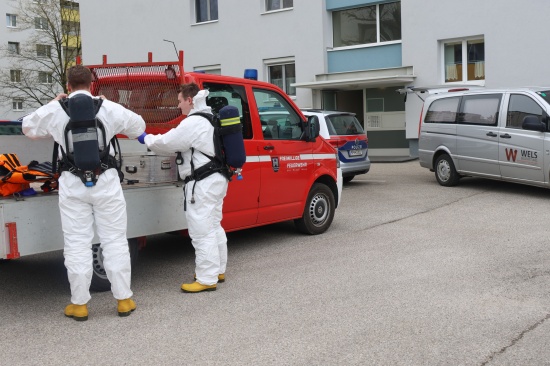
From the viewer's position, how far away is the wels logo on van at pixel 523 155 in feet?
37.4

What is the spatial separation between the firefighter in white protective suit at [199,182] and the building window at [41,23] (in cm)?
3833

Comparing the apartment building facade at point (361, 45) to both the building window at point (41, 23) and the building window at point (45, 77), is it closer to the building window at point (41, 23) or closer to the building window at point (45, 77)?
the building window at point (41, 23)

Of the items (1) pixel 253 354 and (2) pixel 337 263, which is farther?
(2) pixel 337 263

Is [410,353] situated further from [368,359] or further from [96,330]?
[96,330]

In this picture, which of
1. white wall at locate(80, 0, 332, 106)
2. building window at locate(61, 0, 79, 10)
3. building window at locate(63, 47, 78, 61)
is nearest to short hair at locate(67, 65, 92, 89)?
white wall at locate(80, 0, 332, 106)

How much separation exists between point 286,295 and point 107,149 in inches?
79.1

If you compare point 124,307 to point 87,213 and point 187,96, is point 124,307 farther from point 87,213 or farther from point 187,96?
point 187,96

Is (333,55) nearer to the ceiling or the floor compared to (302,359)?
nearer to the ceiling

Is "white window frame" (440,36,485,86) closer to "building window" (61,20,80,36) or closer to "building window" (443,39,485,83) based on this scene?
"building window" (443,39,485,83)

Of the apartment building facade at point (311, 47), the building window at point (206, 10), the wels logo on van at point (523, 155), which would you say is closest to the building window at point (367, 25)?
the apartment building facade at point (311, 47)

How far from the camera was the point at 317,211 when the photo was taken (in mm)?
8812

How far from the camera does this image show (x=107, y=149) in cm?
539

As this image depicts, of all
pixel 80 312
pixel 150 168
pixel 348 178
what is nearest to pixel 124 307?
pixel 80 312

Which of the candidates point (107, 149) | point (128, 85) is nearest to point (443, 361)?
point (107, 149)
